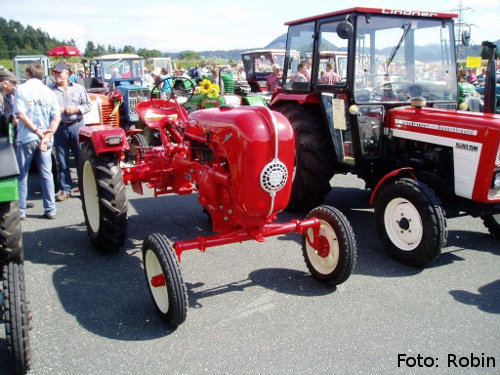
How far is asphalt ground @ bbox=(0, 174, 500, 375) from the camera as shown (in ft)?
8.46

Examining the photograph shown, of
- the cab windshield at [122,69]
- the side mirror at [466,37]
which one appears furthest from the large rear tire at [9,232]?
the cab windshield at [122,69]

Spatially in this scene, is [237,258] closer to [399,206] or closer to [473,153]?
[399,206]

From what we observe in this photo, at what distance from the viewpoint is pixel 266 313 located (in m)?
3.08

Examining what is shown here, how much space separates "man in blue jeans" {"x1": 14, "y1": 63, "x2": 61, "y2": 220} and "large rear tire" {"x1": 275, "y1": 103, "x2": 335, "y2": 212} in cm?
260

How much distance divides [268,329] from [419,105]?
2460 millimetres

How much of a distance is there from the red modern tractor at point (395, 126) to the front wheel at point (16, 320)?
2845 mm

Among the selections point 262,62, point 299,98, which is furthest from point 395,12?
point 262,62

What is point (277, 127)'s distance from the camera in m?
2.92

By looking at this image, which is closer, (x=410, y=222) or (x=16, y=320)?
(x=16, y=320)

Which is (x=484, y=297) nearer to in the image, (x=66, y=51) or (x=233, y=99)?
(x=233, y=99)

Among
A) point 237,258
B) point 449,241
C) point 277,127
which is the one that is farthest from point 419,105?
point 237,258

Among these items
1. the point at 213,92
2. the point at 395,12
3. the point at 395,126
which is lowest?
the point at 395,126

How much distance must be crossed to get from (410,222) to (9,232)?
3003 mm

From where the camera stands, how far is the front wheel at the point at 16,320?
7.55ft
